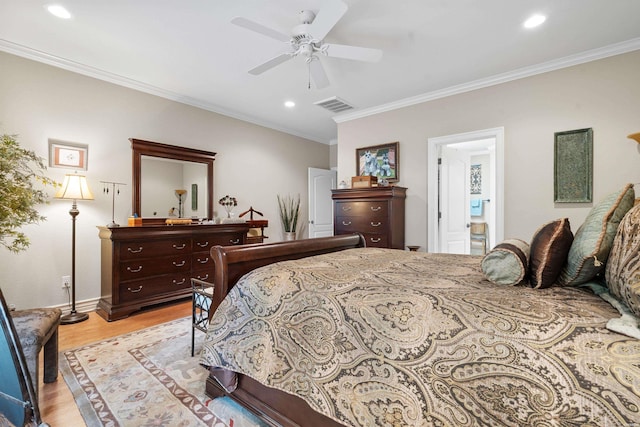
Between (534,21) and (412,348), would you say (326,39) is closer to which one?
(534,21)

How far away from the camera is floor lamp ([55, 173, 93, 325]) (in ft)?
9.12

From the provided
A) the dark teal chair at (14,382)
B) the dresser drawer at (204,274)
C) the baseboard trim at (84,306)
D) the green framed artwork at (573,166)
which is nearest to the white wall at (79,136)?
the baseboard trim at (84,306)

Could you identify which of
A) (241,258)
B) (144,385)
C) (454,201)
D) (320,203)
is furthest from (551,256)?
(320,203)

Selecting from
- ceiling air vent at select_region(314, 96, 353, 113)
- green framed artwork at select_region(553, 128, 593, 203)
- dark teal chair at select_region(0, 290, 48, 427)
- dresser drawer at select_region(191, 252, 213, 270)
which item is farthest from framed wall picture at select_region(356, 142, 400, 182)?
dark teal chair at select_region(0, 290, 48, 427)

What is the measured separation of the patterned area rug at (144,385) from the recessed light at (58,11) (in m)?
2.69

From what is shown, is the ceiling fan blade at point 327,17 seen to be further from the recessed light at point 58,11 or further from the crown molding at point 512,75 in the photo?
the crown molding at point 512,75

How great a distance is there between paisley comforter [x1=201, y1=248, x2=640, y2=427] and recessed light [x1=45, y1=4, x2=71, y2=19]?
8.82 feet

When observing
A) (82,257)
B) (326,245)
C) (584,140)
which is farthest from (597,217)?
(82,257)

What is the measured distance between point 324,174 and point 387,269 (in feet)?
15.2

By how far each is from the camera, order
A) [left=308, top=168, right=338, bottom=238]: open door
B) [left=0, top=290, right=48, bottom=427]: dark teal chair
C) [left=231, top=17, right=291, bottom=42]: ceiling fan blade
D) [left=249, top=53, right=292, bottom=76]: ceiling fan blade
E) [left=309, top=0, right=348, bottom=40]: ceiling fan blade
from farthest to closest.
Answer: [left=308, top=168, right=338, bottom=238]: open door → [left=249, top=53, right=292, bottom=76]: ceiling fan blade → [left=231, top=17, right=291, bottom=42]: ceiling fan blade → [left=309, top=0, right=348, bottom=40]: ceiling fan blade → [left=0, top=290, right=48, bottom=427]: dark teal chair

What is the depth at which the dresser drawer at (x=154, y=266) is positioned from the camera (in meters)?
3.04

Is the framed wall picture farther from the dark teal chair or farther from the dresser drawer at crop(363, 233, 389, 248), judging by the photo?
the dark teal chair

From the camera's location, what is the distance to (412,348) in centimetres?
95

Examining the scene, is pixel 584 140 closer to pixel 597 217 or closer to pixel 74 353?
pixel 597 217
